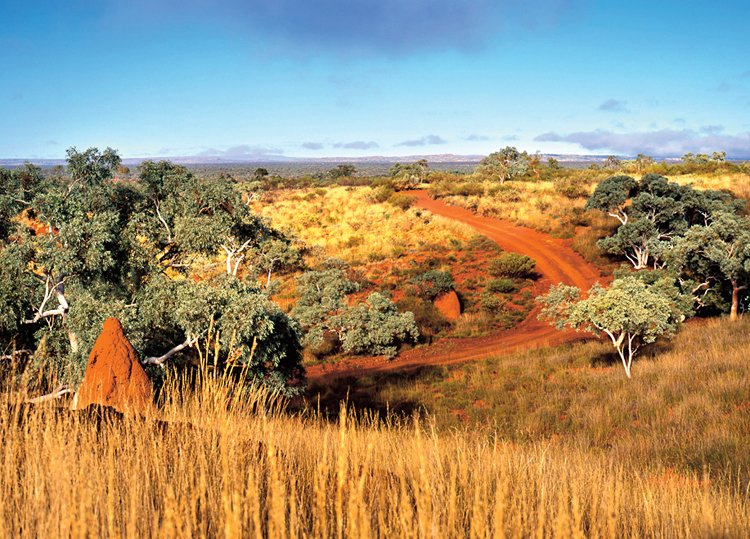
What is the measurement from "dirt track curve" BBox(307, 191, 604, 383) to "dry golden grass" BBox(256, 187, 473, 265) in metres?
4.34

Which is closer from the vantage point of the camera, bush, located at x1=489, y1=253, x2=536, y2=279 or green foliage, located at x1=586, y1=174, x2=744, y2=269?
green foliage, located at x1=586, y1=174, x2=744, y2=269

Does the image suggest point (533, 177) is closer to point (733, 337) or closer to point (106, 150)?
point (733, 337)

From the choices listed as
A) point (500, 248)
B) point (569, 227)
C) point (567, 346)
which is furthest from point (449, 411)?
point (569, 227)

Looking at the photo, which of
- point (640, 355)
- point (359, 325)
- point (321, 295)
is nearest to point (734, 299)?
point (640, 355)

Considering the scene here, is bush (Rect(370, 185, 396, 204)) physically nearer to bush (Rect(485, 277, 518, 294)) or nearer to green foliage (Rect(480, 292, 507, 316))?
bush (Rect(485, 277, 518, 294))

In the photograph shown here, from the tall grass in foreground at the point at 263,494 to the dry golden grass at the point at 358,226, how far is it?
24310mm

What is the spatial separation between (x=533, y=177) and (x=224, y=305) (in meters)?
49.9

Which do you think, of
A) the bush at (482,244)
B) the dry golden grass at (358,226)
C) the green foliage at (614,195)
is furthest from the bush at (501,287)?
the green foliage at (614,195)

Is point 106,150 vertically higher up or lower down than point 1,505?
higher up

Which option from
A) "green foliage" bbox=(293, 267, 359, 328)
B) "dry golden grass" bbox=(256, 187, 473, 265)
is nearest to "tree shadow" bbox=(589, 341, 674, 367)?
"green foliage" bbox=(293, 267, 359, 328)

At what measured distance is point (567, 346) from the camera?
53.7 ft

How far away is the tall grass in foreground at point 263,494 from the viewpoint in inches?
84.0

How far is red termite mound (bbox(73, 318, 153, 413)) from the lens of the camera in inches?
236

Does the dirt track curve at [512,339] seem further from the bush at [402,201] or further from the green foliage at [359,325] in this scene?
the bush at [402,201]
